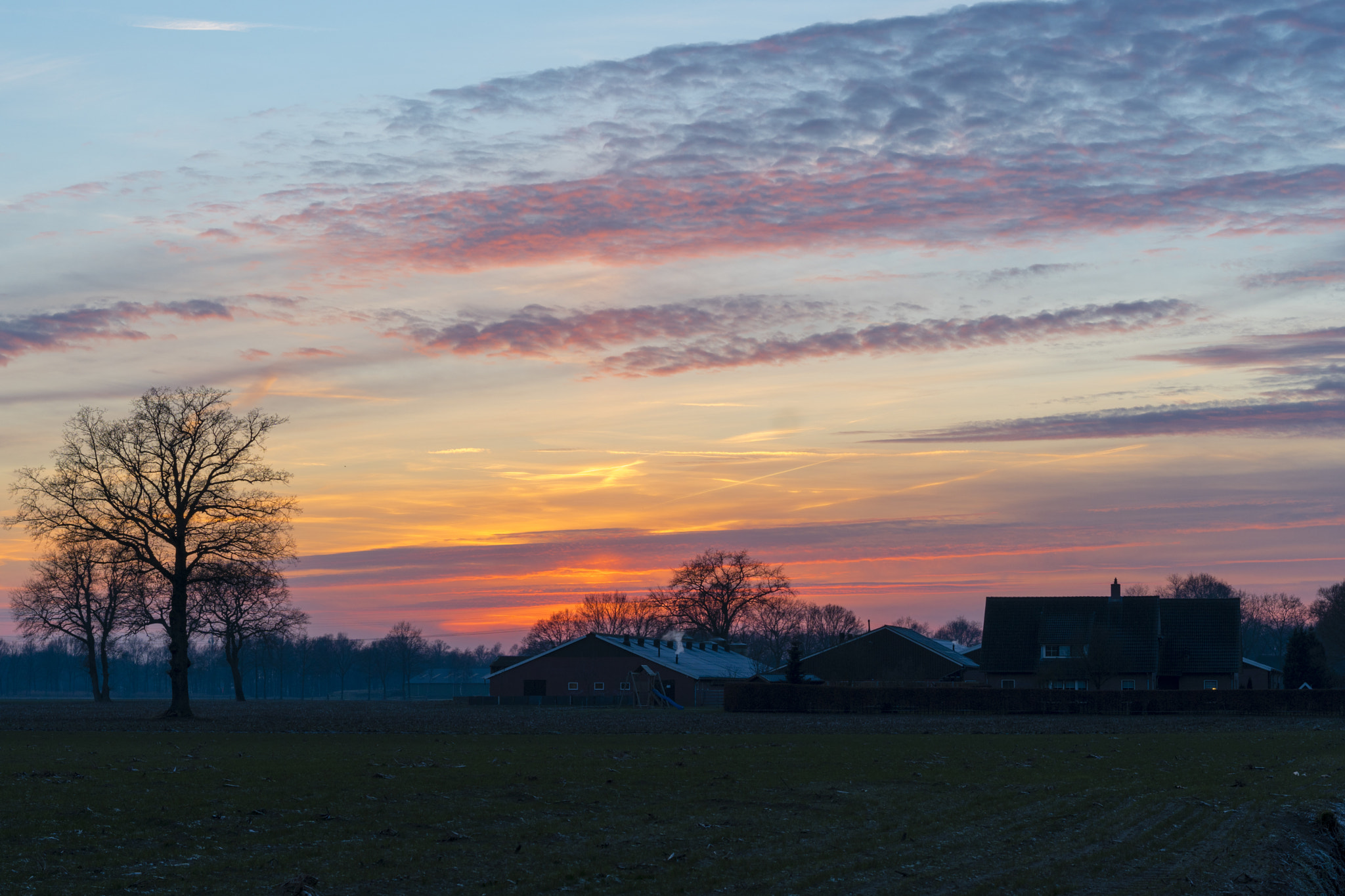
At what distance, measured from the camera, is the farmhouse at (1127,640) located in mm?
86875

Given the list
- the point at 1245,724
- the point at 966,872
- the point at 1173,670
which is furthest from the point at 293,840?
the point at 1173,670

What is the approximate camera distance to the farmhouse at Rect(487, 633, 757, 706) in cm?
9619

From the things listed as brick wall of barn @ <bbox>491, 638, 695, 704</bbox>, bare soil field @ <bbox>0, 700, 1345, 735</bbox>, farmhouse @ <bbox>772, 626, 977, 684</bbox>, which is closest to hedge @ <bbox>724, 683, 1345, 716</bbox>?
bare soil field @ <bbox>0, 700, 1345, 735</bbox>

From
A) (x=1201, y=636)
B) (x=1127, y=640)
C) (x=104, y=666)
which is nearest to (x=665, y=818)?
(x=1127, y=640)

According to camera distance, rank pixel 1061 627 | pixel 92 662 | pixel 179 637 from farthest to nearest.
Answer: pixel 92 662 < pixel 1061 627 < pixel 179 637

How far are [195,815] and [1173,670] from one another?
8386 centimetres

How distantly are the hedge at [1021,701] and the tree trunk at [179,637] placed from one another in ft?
97.1

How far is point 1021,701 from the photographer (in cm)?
6438

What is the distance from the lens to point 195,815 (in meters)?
17.5

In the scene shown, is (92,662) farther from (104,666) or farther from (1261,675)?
(1261,675)

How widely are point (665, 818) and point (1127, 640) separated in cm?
7793

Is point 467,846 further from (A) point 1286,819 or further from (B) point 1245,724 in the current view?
(B) point 1245,724

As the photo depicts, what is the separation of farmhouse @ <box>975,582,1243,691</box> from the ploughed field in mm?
54312

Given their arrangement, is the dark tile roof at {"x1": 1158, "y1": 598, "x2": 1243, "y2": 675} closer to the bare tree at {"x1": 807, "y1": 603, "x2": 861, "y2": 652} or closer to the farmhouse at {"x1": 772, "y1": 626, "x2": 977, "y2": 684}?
the farmhouse at {"x1": 772, "y1": 626, "x2": 977, "y2": 684}
